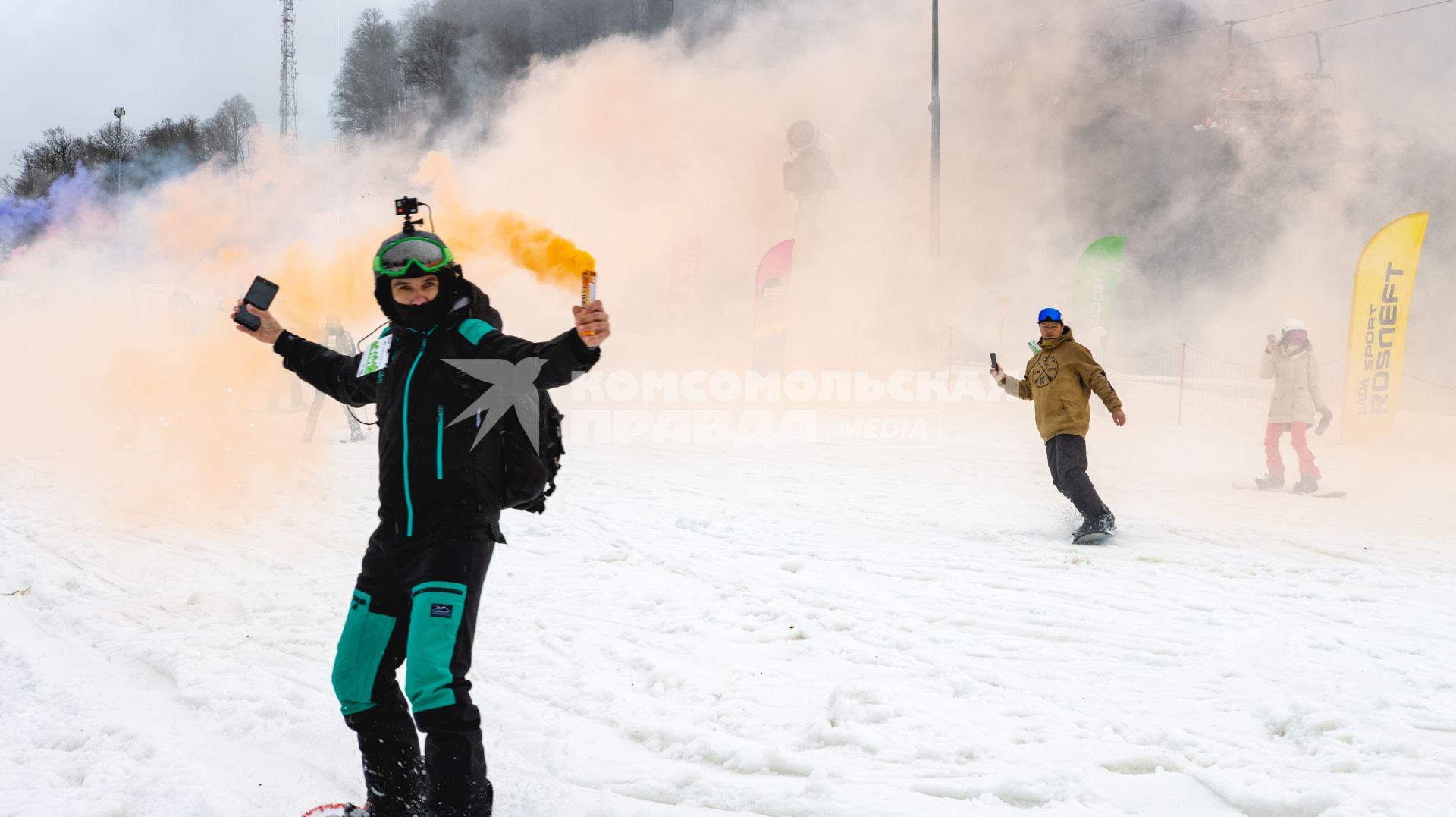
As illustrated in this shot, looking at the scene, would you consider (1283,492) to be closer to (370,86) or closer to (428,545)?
(428,545)

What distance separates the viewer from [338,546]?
7.05 metres

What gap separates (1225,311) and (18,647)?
31.8m

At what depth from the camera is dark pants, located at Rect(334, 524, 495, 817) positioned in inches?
102

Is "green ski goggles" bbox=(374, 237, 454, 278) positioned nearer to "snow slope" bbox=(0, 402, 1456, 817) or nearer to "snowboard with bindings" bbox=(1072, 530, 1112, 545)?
"snow slope" bbox=(0, 402, 1456, 817)

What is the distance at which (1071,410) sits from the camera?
721 cm

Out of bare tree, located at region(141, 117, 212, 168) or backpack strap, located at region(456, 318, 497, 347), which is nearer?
backpack strap, located at region(456, 318, 497, 347)

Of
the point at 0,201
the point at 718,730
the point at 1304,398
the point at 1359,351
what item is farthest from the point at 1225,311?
the point at 0,201

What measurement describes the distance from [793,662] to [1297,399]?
25.7ft

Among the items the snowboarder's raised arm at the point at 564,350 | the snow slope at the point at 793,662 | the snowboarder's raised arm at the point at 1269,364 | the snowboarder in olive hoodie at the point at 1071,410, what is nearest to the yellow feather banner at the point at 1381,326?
the snowboarder's raised arm at the point at 1269,364

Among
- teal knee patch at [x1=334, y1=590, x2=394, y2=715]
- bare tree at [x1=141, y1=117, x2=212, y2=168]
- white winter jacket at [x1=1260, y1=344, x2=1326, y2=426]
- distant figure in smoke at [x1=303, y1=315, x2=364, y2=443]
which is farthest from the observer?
bare tree at [x1=141, y1=117, x2=212, y2=168]

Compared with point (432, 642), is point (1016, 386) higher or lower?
higher

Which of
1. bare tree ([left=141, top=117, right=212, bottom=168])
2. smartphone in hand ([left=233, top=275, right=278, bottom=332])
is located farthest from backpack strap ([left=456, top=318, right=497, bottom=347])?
bare tree ([left=141, top=117, right=212, bottom=168])

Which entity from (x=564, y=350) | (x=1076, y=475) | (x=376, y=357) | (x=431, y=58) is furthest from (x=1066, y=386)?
(x=431, y=58)

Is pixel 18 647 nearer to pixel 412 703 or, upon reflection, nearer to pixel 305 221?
pixel 412 703
